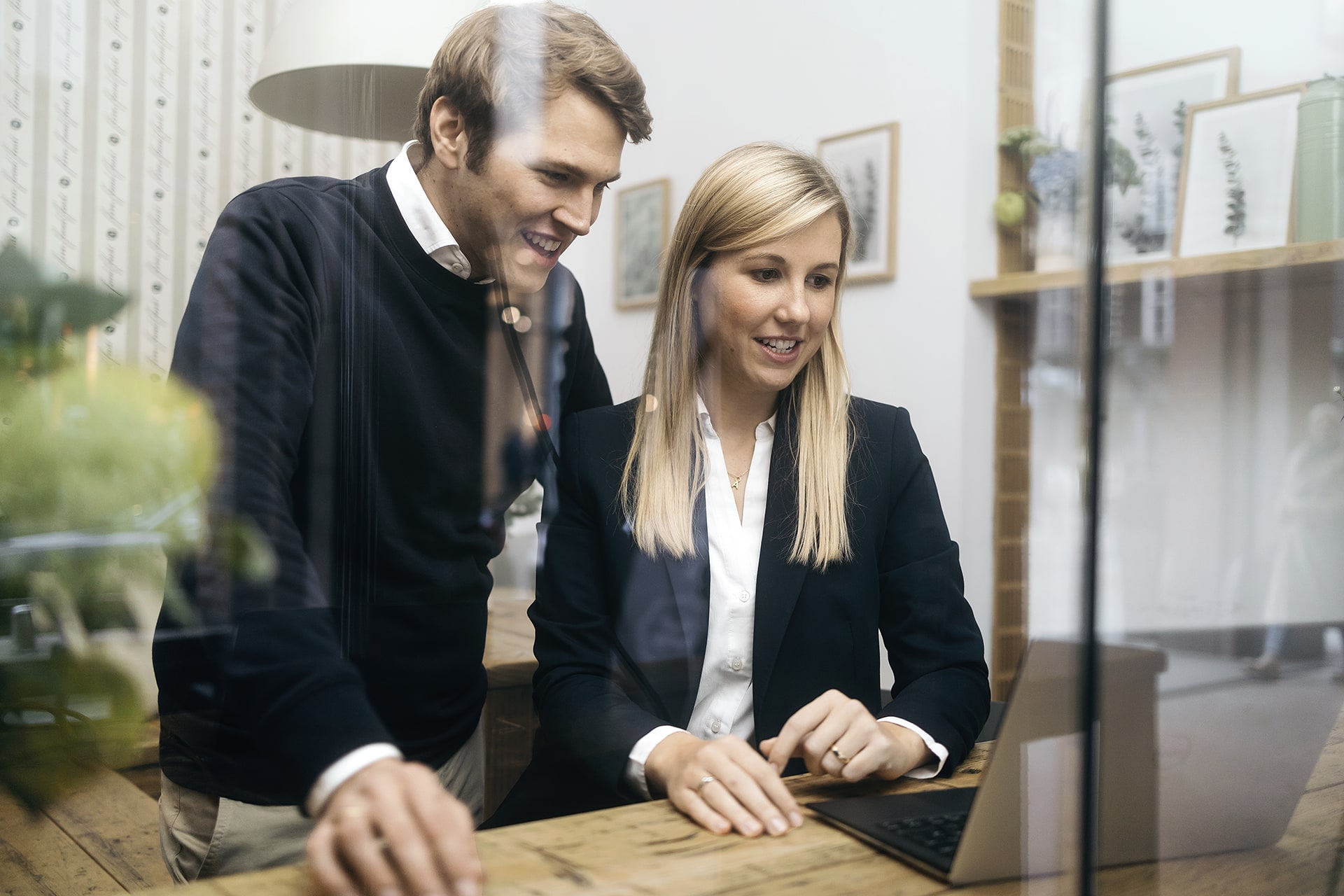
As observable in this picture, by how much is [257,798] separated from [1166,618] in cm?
85

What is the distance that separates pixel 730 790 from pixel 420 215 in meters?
0.54

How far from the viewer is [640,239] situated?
0.88m

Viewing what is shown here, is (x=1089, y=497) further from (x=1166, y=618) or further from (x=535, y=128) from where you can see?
(x=535, y=128)

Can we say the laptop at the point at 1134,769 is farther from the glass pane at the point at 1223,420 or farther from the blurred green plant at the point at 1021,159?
the blurred green plant at the point at 1021,159

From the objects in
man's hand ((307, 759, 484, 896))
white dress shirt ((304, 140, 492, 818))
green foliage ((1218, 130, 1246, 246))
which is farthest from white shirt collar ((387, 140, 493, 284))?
green foliage ((1218, 130, 1246, 246))

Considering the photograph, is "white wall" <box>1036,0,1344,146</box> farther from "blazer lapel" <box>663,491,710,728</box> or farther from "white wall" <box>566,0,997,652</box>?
"blazer lapel" <box>663,491,710,728</box>

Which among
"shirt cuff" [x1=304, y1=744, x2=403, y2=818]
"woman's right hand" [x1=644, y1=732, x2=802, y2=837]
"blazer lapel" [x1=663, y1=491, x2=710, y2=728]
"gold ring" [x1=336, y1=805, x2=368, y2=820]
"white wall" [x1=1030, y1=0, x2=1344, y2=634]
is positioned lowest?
"woman's right hand" [x1=644, y1=732, x2=802, y2=837]

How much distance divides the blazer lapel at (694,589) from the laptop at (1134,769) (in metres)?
0.19

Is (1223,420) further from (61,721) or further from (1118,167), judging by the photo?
(61,721)

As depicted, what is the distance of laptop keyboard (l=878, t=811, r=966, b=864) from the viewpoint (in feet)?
2.47

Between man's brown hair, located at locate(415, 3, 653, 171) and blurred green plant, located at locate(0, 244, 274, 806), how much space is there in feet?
1.00

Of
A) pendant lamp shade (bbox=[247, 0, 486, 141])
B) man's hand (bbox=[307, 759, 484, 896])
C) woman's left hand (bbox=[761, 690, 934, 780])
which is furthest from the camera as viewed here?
woman's left hand (bbox=[761, 690, 934, 780])

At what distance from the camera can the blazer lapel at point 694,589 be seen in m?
0.92

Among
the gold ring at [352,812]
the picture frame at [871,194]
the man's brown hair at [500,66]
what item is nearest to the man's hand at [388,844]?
the gold ring at [352,812]
